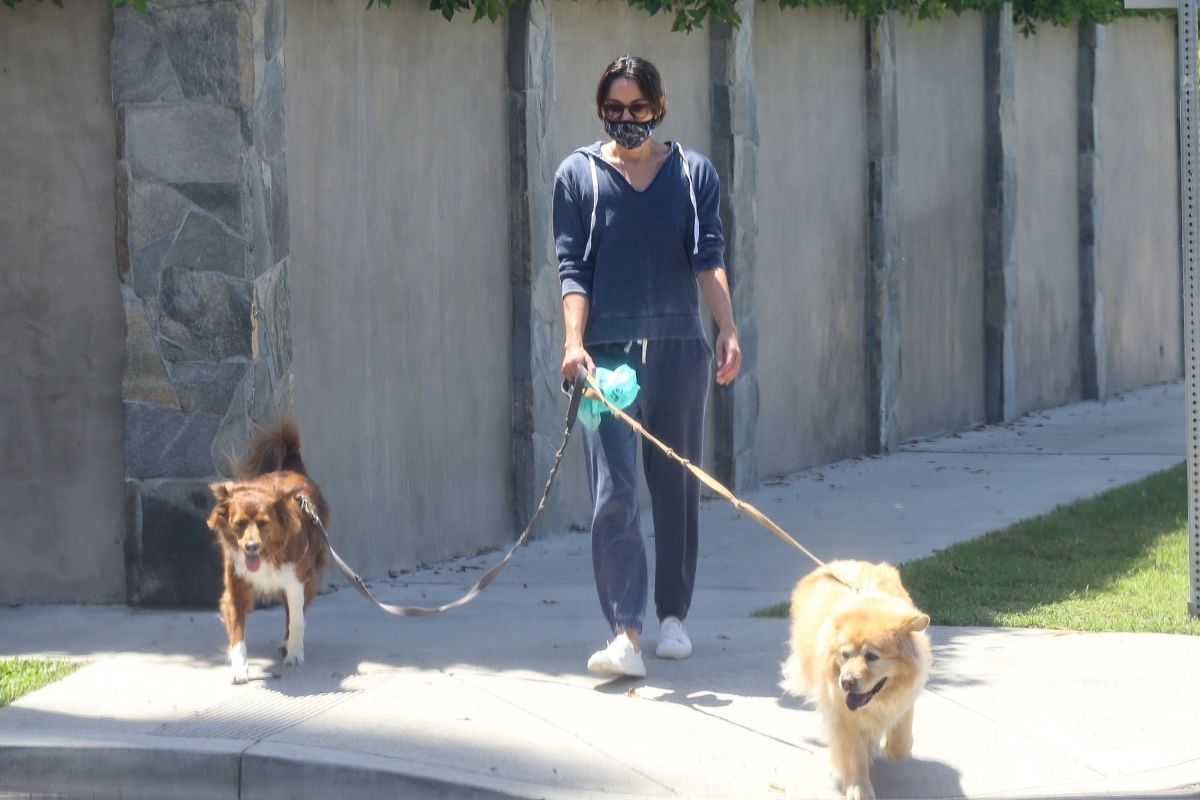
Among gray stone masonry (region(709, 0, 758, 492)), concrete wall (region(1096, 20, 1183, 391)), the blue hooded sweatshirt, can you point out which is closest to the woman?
the blue hooded sweatshirt

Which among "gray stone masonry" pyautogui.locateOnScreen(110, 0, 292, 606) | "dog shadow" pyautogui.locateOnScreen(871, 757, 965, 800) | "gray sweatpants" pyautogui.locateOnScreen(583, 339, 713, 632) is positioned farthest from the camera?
"gray stone masonry" pyautogui.locateOnScreen(110, 0, 292, 606)

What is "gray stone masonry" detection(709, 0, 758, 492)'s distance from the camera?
1148 centimetres

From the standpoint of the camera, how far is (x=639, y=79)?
6.37 meters

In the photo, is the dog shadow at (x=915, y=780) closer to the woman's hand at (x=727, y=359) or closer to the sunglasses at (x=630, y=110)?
the woman's hand at (x=727, y=359)

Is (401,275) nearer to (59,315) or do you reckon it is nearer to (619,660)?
(59,315)

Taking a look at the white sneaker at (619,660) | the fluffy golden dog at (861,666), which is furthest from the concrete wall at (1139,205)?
the fluffy golden dog at (861,666)

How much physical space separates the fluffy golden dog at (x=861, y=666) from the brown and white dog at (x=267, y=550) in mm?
1980

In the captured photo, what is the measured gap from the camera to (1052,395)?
663 inches

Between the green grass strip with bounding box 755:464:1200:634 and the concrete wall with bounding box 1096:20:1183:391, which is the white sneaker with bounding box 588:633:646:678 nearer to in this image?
the green grass strip with bounding box 755:464:1200:634

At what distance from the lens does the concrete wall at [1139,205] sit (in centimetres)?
1794

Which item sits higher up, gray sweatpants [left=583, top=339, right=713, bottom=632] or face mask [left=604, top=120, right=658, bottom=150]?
face mask [left=604, top=120, right=658, bottom=150]

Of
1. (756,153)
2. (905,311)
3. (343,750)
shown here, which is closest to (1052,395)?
(905,311)

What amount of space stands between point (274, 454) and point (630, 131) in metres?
1.88

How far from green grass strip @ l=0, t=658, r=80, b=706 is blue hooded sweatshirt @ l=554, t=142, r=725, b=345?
7.53ft
